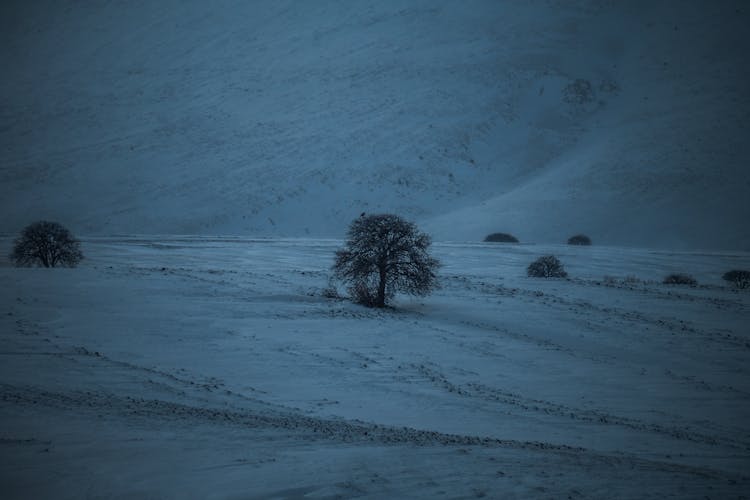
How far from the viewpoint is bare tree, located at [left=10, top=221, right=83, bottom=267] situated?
22.7m

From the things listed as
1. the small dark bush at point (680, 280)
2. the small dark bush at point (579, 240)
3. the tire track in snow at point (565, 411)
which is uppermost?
the small dark bush at point (579, 240)

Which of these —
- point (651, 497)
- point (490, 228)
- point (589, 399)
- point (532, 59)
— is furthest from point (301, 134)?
point (651, 497)

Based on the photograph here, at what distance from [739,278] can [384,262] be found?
56.0 feet

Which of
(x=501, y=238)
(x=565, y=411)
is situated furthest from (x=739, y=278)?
(x=565, y=411)

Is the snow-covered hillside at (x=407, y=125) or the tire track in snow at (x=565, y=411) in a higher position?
the snow-covered hillside at (x=407, y=125)

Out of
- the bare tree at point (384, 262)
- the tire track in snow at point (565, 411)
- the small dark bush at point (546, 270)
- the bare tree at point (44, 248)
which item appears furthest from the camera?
the small dark bush at point (546, 270)

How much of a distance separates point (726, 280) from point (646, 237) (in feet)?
58.7

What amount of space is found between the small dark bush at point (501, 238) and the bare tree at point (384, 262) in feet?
80.3

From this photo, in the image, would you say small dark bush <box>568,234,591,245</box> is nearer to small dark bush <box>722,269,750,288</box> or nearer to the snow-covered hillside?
the snow-covered hillside

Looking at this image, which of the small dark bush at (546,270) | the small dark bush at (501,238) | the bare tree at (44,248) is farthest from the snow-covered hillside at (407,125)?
the bare tree at (44,248)

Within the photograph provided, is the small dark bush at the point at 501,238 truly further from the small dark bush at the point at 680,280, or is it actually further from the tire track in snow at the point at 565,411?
the tire track in snow at the point at 565,411

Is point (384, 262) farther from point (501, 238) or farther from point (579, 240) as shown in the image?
point (579, 240)

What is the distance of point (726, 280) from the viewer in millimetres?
25719

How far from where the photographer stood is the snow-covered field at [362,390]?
19.1 feet
